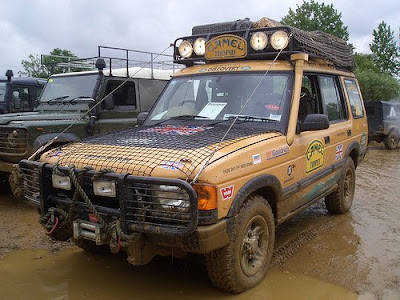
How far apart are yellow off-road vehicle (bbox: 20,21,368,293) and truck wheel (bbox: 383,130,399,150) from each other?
10.1m

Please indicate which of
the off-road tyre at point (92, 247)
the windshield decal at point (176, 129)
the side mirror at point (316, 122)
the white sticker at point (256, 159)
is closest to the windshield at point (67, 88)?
the windshield decal at point (176, 129)

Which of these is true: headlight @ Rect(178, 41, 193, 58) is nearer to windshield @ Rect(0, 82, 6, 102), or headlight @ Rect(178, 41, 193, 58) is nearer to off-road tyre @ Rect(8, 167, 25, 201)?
off-road tyre @ Rect(8, 167, 25, 201)

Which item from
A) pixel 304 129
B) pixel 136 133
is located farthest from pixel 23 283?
pixel 304 129

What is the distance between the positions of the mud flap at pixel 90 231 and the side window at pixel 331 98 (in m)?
3.32

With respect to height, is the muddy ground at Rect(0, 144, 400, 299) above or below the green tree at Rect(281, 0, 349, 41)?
below

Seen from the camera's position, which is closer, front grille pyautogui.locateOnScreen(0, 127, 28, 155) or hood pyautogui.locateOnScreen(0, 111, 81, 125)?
front grille pyautogui.locateOnScreen(0, 127, 28, 155)

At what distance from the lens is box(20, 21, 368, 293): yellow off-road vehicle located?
292 centimetres

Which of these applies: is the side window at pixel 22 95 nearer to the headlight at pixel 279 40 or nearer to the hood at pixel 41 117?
the hood at pixel 41 117

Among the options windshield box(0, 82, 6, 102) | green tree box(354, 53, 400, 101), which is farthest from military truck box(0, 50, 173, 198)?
green tree box(354, 53, 400, 101)

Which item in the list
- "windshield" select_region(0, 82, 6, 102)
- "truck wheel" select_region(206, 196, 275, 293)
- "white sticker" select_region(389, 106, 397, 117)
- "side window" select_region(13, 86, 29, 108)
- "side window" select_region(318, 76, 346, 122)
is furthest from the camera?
"white sticker" select_region(389, 106, 397, 117)

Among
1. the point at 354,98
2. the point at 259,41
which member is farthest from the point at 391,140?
the point at 259,41

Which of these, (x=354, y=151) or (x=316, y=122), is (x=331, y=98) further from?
(x=316, y=122)

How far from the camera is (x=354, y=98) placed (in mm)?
6125

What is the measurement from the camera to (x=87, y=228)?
3213mm
